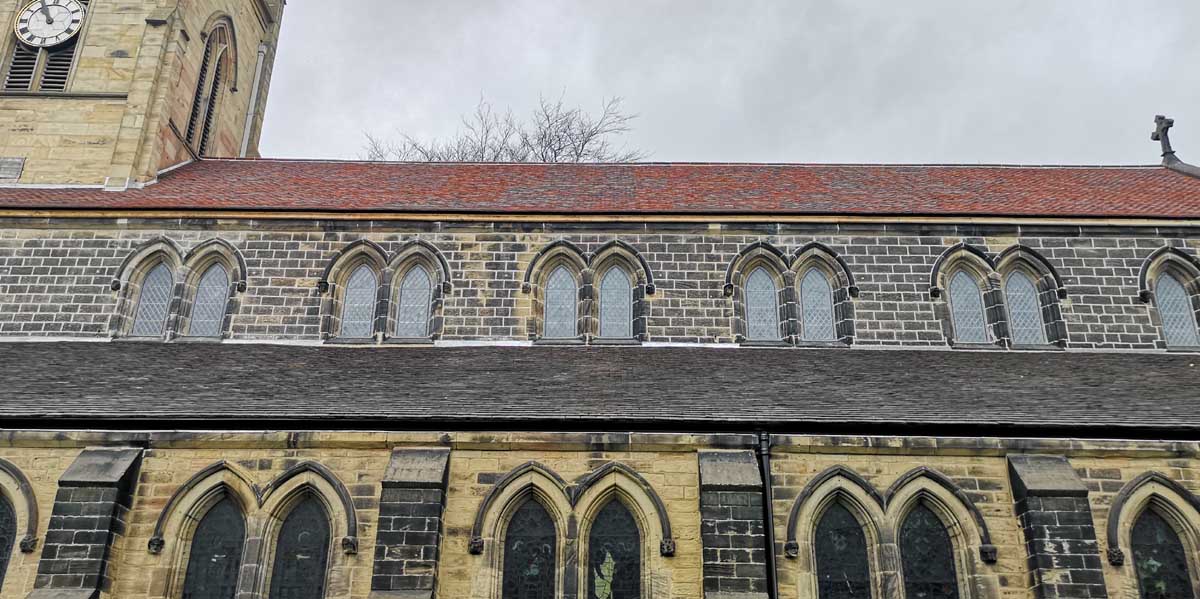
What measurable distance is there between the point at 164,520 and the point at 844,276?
10.7m

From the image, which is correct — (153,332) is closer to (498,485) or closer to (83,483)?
(83,483)

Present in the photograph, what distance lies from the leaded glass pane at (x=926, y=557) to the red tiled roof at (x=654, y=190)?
6170 millimetres

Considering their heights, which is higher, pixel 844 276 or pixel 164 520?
pixel 844 276

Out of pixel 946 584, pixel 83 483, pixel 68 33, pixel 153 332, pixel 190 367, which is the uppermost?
pixel 68 33

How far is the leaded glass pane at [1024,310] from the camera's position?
52.0 ft

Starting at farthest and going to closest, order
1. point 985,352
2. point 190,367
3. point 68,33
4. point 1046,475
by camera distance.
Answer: point 68,33 < point 985,352 < point 190,367 < point 1046,475

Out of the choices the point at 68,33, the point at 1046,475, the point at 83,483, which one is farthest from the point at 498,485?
the point at 68,33

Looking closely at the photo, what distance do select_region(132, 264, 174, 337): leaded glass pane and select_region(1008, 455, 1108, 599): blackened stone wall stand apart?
42.5ft

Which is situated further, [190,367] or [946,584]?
[190,367]

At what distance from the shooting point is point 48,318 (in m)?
16.0

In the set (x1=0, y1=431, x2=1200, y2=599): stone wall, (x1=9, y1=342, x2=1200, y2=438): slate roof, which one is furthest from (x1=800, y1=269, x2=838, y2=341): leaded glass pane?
(x1=0, y1=431, x2=1200, y2=599): stone wall

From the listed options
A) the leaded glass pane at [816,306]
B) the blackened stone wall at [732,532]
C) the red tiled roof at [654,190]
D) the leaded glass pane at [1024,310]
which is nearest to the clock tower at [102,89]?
the red tiled roof at [654,190]

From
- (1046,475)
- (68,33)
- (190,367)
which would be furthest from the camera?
(68,33)

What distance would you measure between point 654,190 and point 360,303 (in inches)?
230
